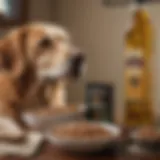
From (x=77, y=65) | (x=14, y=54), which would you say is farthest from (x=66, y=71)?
(x=14, y=54)

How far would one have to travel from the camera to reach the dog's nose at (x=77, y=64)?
1.16 metres

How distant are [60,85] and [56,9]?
0.28m

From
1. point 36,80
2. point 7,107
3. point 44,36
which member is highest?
point 44,36

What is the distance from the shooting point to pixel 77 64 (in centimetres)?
119

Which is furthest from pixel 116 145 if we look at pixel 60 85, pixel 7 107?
pixel 60 85

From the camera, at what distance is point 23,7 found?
52.8 inches

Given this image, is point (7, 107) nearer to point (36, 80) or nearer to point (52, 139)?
point (36, 80)

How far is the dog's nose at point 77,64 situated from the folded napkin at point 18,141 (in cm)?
32

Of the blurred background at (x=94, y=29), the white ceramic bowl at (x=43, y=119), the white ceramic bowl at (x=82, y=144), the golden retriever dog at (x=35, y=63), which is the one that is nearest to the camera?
the white ceramic bowl at (x=82, y=144)

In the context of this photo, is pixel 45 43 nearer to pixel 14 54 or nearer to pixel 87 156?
pixel 14 54

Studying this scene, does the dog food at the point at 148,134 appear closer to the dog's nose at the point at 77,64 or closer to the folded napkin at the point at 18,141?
the folded napkin at the point at 18,141

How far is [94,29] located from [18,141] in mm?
693

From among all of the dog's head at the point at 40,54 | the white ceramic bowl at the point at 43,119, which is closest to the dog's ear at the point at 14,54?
the dog's head at the point at 40,54

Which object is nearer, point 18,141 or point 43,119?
point 18,141
